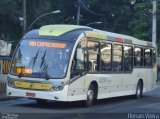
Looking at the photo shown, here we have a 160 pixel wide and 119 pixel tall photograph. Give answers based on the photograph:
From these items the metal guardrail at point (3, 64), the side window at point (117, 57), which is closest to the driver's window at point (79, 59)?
the side window at point (117, 57)

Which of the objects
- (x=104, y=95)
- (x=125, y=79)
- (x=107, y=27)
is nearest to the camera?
(x=104, y=95)

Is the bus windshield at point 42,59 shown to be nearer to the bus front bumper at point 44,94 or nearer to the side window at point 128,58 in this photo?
the bus front bumper at point 44,94

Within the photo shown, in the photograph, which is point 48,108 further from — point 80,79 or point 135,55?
point 135,55

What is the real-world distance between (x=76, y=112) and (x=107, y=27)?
66.2 metres

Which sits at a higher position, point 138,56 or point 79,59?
point 138,56

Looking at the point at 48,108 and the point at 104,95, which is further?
the point at 104,95

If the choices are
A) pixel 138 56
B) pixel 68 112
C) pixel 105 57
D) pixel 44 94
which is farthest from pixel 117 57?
pixel 68 112

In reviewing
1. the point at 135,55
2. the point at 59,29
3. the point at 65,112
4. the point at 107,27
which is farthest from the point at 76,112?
the point at 107,27

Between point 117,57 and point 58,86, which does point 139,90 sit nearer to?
point 117,57

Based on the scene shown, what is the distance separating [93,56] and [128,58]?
4.44 metres

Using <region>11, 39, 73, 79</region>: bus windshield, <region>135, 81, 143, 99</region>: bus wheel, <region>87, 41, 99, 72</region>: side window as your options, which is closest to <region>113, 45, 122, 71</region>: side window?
<region>87, 41, 99, 72</region>: side window

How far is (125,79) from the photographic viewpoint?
25.8 m

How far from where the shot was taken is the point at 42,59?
66.3 ft

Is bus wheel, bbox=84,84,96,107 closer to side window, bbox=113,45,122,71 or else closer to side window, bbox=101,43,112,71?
side window, bbox=101,43,112,71
